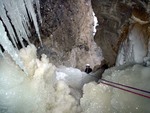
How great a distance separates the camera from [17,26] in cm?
561

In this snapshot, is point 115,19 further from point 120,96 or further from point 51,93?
point 120,96

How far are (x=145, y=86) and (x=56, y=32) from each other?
5725mm

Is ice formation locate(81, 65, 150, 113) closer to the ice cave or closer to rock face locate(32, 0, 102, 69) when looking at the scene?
the ice cave

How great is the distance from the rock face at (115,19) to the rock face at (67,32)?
206cm

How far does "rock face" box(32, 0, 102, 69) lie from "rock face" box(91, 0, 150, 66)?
2.06 meters

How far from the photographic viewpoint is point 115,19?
623 centimetres

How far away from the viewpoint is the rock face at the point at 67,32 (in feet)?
29.3

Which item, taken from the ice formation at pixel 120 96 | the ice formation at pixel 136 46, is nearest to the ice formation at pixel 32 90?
the ice formation at pixel 120 96

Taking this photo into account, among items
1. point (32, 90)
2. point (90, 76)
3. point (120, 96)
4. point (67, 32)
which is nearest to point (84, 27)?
point (67, 32)

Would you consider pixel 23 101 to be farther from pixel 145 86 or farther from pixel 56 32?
pixel 56 32

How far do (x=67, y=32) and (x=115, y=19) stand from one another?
399 cm

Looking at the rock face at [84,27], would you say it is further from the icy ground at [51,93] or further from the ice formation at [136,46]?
the icy ground at [51,93]

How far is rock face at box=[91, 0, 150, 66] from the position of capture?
17.1 ft

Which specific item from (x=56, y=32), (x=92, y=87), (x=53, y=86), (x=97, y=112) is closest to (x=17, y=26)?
(x=53, y=86)
